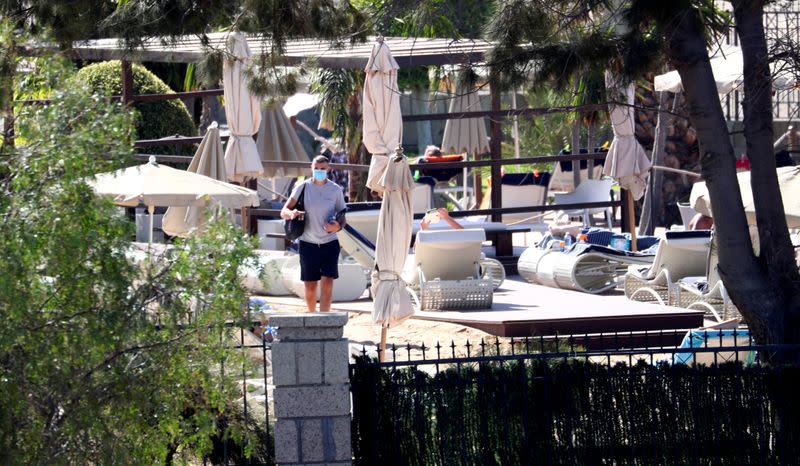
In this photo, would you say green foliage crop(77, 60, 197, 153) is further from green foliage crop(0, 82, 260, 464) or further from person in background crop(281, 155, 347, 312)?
green foliage crop(0, 82, 260, 464)

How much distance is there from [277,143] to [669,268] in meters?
6.14

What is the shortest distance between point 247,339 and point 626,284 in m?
4.74

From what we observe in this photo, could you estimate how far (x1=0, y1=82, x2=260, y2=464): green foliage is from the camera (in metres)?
4.29

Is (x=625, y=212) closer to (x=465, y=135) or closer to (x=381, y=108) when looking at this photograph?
(x=465, y=135)

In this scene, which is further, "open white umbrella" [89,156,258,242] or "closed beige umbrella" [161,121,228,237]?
"closed beige umbrella" [161,121,228,237]

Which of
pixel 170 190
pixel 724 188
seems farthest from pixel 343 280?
pixel 724 188

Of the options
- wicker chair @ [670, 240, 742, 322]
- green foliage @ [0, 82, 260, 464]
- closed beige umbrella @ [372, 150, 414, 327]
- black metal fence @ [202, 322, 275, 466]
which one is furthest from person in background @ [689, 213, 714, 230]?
green foliage @ [0, 82, 260, 464]

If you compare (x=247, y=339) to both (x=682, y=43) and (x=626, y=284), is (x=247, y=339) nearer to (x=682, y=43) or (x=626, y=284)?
(x=682, y=43)

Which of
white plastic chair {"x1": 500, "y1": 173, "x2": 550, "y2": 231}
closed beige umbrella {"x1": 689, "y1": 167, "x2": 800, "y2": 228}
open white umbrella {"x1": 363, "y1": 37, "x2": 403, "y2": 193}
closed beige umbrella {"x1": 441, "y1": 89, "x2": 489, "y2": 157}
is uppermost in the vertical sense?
closed beige umbrella {"x1": 441, "y1": 89, "x2": 489, "y2": 157}

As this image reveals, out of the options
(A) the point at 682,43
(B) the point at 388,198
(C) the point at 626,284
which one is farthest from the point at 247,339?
(C) the point at 626,284

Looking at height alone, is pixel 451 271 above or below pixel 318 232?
below

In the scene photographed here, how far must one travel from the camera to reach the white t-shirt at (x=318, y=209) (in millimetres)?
10172

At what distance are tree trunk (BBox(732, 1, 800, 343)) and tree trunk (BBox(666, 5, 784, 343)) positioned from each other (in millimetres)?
50

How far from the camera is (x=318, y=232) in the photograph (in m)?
10.2
